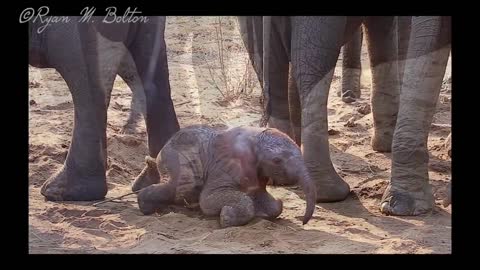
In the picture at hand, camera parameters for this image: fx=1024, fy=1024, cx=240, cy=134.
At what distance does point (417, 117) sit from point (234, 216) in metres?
0.86

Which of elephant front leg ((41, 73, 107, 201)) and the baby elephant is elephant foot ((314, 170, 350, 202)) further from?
elephant front leg ((41, 73, 107, 201))

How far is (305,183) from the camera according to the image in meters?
3.60

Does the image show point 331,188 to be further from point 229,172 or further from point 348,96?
point 348,96

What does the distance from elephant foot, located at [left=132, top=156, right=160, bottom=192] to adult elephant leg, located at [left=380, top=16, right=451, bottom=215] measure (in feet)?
2.94

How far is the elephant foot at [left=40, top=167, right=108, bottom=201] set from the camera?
4.01m

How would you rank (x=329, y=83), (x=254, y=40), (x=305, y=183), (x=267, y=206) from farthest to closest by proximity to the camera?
(x=254, y=40)
(x=329, y=83)
(x=267, y=206)
(x=305, y=183)

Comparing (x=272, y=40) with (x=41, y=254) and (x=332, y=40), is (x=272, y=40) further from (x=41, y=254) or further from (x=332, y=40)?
(x=41, y=254)

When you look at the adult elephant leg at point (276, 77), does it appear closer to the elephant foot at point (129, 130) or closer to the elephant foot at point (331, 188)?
the elephant foot at point (331, 188)

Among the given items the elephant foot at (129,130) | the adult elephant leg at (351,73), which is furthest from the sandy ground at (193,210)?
the adult elephant leg at (351,73)

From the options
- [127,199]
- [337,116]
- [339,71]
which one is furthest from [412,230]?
[339,71]

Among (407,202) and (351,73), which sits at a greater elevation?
(351,73)

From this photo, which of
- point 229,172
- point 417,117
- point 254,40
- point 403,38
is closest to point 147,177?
point 229,172

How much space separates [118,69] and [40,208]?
69 cm

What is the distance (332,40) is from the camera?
4129 mm
